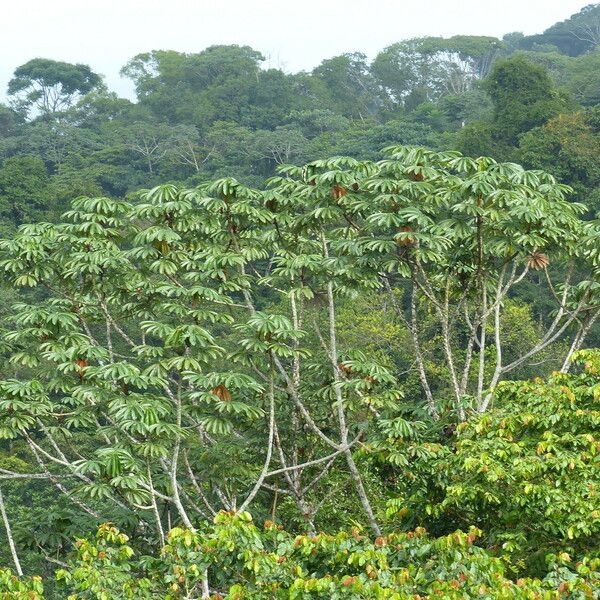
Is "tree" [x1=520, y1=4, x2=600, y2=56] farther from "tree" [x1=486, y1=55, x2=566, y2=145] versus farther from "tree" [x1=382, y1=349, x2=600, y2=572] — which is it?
"tree" [x1=382, y1=349, x2=600, y2=572]

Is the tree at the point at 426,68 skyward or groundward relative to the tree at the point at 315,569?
skyward

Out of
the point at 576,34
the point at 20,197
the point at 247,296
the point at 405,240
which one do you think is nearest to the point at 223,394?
the point at 247,296

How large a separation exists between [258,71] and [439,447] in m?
45.7

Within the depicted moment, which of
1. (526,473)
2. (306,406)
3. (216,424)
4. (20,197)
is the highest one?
(20,197)

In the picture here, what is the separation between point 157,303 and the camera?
360 inches

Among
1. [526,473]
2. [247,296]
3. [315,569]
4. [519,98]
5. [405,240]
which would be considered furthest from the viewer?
[519,98]

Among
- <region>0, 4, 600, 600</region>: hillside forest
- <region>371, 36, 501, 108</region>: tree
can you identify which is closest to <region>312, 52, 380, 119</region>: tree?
<region>371, 36, 501, 108</region>: tree

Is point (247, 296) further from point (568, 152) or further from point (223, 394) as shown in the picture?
point (568, 152)

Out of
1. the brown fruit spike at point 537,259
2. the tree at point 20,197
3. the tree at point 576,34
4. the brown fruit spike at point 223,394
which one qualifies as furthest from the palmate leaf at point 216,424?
the tree at point 576,34

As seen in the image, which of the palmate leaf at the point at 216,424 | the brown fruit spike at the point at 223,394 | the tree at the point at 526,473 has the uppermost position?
the brown fruit spike at the point at 223,394

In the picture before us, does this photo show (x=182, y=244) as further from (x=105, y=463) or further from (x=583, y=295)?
(x=583, y=295)

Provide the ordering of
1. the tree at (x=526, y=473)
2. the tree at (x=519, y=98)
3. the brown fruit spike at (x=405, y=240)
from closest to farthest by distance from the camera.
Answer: the tree at (x=526, y=473) → the brown fruit spike at (x=405, y=240) → the tree at (x=519, y=98)

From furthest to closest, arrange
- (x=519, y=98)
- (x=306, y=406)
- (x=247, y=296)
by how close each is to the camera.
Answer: (x=519, y=98)
(x=306, y=406)
(x=247, y=296)

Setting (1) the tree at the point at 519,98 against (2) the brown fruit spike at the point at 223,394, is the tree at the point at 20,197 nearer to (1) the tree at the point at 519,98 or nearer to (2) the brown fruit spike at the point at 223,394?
(1) the tree at the point at 519,98
